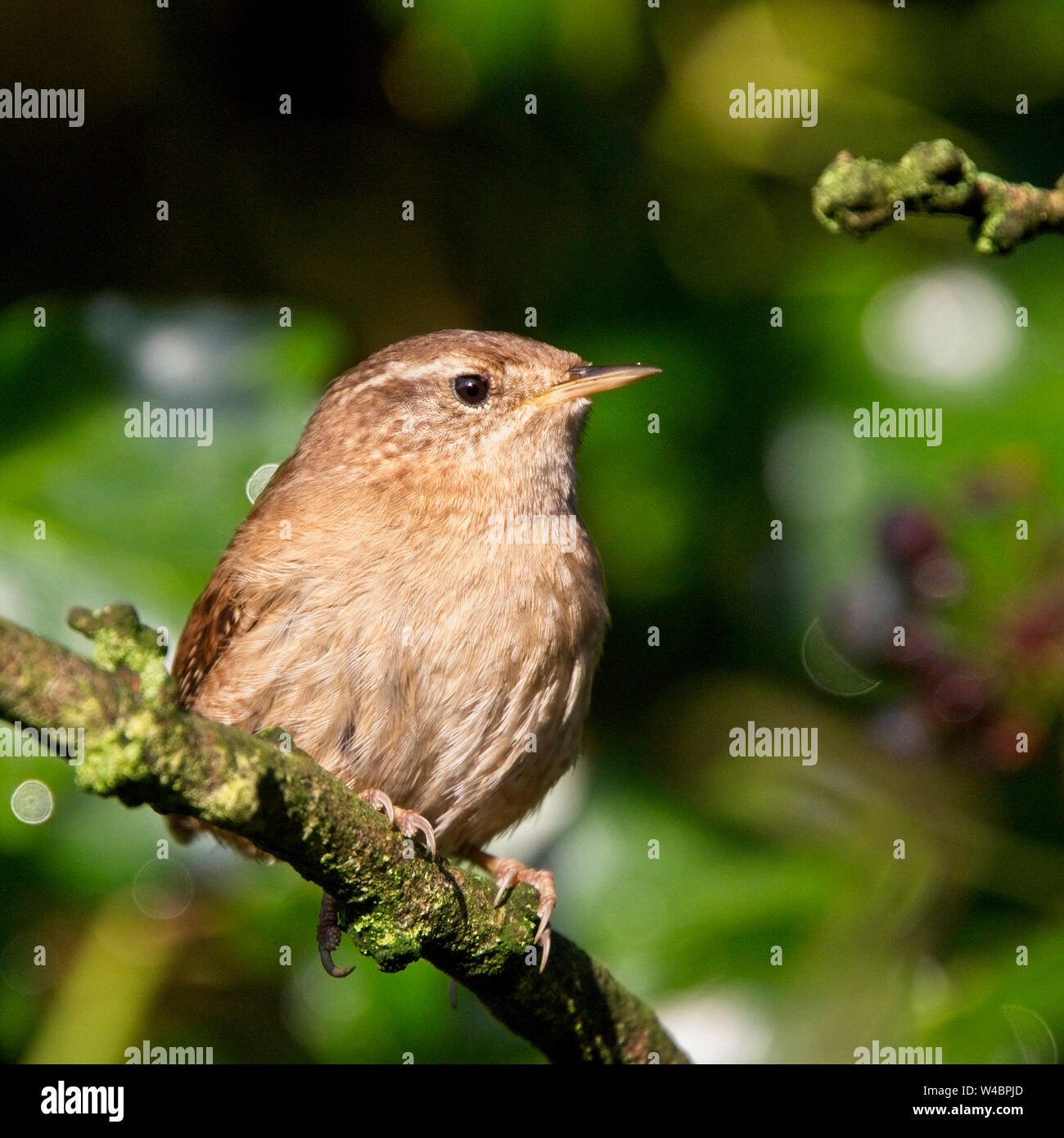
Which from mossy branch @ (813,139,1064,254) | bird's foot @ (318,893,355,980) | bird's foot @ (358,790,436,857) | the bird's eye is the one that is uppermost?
mossy branch @ (813,139,1064,254)

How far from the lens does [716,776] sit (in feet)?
14.3

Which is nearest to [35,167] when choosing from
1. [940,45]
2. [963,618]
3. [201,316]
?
[201,316]

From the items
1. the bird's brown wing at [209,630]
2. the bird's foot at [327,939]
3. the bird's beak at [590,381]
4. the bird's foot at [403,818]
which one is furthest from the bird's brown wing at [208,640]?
the bird's beak at [590,381]

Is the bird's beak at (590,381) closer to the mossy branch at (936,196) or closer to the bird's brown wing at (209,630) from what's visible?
the bird's brown wing at (209,630)

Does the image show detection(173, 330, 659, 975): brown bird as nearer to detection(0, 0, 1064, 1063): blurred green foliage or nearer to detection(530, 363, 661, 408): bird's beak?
detection(530, 363, 661, 408): bird's beak

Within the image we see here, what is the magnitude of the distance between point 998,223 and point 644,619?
6.87 feet

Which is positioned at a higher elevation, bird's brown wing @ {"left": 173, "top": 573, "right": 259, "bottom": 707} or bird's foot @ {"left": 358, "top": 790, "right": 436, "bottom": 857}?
bird's brown wing @ {"left": 173, "top": 573, "right": 259, "bottom": 707}

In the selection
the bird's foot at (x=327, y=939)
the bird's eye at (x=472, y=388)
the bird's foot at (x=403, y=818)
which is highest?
the bird's eye at (x=472, y=388)

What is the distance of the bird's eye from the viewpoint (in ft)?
13.5

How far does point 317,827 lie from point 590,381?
2065 millimetres

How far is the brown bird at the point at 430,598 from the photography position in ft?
11.6

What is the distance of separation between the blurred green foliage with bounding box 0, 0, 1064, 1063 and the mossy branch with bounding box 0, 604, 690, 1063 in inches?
35.2

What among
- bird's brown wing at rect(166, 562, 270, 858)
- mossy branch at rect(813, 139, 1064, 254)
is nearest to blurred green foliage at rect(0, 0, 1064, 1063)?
bird's brown wing at rect(166, 562, 270, 858)

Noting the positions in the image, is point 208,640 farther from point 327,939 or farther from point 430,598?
point 327,939
